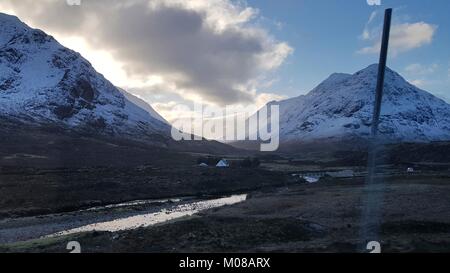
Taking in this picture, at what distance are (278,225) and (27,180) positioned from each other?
6353 centimetres

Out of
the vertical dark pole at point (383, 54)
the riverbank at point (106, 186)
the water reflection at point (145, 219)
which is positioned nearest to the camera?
the vertical dark pole at point (383, 54)

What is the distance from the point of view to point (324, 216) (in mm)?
44562

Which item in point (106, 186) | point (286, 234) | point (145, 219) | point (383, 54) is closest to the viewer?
point (383, 54)

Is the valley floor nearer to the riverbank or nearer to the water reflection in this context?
A: the water reflection

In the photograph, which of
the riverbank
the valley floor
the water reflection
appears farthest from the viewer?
the riverbank

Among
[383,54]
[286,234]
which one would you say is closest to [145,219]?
[286,234]

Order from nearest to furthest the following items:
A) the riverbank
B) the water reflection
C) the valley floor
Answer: the valley floor < the water reflection < the riverbank

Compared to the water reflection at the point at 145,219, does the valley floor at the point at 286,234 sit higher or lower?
higher

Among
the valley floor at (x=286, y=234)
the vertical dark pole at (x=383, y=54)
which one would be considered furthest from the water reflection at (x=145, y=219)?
the vertical dark pole at (x=383, y=54)

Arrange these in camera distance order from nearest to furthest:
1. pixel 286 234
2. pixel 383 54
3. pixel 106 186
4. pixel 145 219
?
pixel 383 54, pixel 286 234, pixel 145 219, pixel 106 186

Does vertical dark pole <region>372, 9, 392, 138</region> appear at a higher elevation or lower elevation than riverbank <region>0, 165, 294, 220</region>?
higher

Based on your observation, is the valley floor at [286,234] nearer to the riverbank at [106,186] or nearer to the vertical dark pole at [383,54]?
the vertical dark pole at [383,54]

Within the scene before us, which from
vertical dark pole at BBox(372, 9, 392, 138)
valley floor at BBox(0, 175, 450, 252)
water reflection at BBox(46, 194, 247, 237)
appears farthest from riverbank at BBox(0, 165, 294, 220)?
vertical dark pole at BBox(372, 9, 392, 138)

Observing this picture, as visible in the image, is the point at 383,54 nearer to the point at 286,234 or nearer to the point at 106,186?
the point at 286,234
